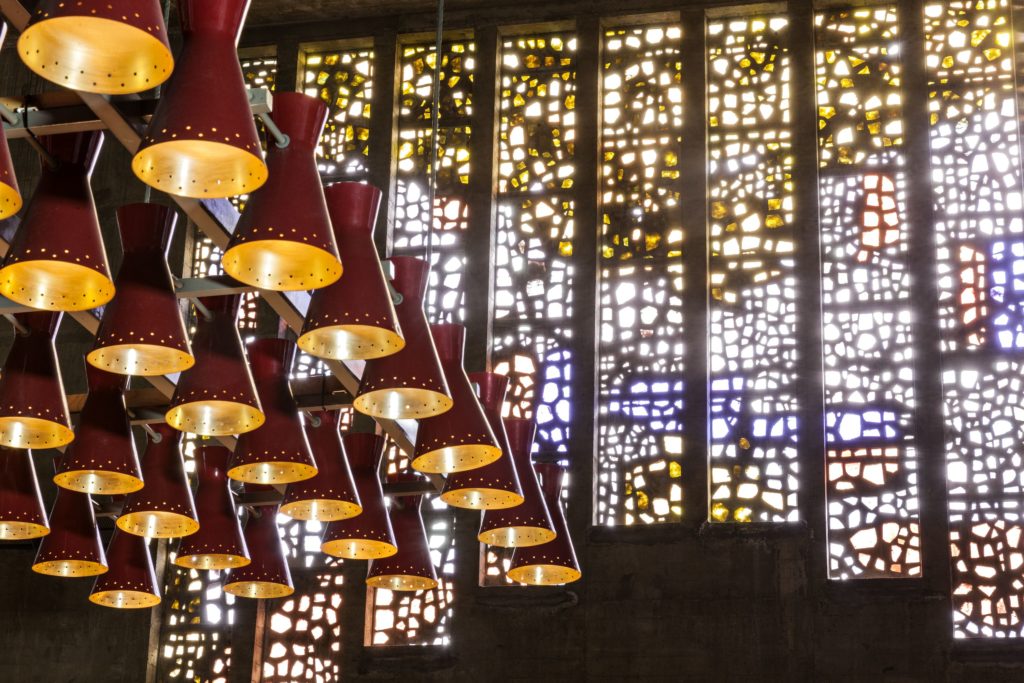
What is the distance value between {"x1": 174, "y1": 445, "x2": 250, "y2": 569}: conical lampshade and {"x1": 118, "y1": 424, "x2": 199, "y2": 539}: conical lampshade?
0.48 feet

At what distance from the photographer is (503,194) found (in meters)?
12.8

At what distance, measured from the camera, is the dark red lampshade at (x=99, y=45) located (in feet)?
16.8

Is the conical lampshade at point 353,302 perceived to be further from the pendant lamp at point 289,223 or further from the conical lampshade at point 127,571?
the conical lampshade at point 127,571

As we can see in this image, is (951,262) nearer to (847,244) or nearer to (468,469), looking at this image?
(847,244)

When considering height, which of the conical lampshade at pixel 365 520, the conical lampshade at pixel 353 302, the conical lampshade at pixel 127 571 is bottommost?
the conical lampshade at pixel 127 571

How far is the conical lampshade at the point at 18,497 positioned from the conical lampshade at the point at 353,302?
2.00 meters

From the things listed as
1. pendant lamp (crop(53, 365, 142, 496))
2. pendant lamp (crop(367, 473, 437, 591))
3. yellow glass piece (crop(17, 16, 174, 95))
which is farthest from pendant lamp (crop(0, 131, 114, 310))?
pendant lamp (crop(367, 473, 437, 591))

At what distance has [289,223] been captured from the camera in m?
6.04

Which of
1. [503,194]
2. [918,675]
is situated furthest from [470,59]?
[918,675]

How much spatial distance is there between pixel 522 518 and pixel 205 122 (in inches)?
131

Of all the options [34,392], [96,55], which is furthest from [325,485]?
[96,55]

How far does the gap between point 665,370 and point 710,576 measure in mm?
1579

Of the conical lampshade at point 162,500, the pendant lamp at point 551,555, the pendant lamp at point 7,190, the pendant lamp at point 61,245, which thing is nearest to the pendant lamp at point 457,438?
the pendant lamp at point 551,555

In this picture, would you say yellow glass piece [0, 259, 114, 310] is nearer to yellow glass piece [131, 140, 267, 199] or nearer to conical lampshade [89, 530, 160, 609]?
yellow glass piece [131, 140, 267, 199]
